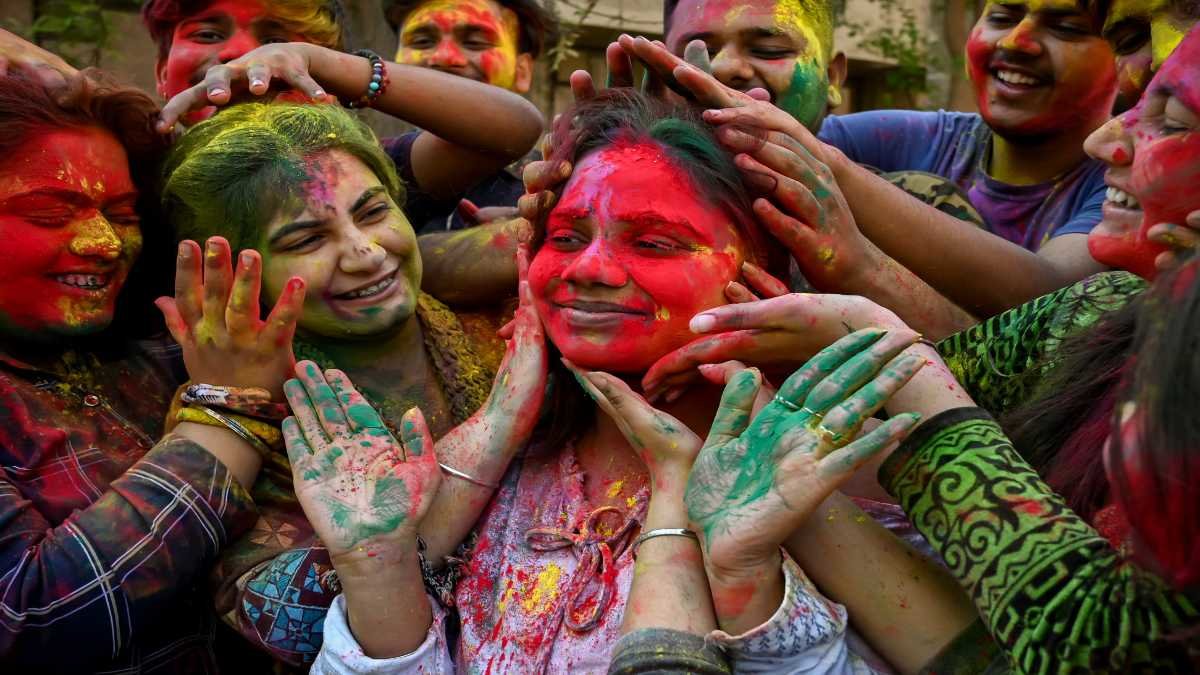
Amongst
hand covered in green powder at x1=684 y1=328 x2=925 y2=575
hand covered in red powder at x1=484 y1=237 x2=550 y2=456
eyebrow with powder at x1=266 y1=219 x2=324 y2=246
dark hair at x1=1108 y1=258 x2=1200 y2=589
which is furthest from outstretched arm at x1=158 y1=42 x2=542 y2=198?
dark hair at x1=1108 y1=258 x2=1200 y2=589

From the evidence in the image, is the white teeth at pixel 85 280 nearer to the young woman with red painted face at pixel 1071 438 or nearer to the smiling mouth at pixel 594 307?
the smiling mouth at pixel 594 307

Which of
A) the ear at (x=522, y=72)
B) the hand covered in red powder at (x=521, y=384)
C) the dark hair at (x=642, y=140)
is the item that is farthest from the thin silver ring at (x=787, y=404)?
the ear at (x=522, y=72)

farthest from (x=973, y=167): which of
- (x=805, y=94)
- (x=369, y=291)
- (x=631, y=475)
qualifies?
(x=369, y=291)

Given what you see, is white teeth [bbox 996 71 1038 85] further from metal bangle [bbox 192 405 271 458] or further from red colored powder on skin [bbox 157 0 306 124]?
metal bangle [bbox 192 405 271 458]

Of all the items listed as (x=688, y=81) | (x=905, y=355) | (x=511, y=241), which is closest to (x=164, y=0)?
(x=511, y=241)

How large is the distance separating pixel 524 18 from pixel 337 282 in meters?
1.87

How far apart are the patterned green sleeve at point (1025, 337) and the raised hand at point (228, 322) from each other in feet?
4.62

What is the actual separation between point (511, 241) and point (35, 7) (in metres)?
3.88

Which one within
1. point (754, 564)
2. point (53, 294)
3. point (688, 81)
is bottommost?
point (53, 294)

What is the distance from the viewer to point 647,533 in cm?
224

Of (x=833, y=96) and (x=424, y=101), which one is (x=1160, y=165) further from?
(x=424, y=101)

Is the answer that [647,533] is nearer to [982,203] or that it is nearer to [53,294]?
[53,294]

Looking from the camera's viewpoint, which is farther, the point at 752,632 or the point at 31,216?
the point at 31,216

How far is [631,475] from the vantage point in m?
2.52
